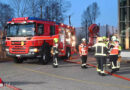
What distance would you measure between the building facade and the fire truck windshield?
14.1 meters

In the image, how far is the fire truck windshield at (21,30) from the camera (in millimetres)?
12969

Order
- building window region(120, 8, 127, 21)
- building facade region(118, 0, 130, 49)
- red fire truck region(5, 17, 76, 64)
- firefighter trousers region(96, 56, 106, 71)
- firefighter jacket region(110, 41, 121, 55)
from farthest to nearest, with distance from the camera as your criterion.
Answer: building window region(120, 8, 127, 21) < building facade region(118, 0, 130, 49) < red fire truck region(5, 17, 76, 64) < firefighter jacket region(110, 41, 121, 55) < firefighter trousers region(96, 56, 106, 71)

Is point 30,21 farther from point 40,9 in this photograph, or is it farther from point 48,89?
point 40,9

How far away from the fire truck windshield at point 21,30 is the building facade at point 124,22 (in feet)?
46.3

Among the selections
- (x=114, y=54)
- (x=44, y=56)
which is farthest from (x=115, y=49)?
(x=44, y=56)

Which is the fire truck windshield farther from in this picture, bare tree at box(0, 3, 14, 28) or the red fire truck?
bare tree at box(0, 3, 14, 28)

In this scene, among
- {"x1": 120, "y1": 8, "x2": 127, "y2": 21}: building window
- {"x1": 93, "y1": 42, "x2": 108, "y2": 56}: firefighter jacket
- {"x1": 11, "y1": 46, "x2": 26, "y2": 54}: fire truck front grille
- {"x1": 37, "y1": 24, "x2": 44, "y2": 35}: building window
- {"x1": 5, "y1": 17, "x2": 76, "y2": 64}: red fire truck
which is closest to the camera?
{"x1": 93, "y1": 42, "x2": 108, "y2": 56}: firefighter jacket

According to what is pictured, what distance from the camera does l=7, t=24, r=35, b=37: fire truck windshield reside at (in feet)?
42.5

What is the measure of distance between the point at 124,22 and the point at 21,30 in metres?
14.7

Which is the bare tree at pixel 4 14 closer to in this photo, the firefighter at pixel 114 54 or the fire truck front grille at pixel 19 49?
the fire truck front grille at pixel 19 49

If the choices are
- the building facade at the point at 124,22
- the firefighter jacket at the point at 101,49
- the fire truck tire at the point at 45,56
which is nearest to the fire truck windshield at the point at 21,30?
the fire truck tire at the point at 45,56

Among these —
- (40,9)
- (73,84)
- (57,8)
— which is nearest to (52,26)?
(73,84)

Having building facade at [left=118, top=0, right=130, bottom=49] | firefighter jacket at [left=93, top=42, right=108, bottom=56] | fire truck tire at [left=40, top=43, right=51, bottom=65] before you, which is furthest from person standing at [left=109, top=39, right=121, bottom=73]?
building facade at [left=118, top=0, right=130, bottom=49]

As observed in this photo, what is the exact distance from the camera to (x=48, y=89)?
666 cm
